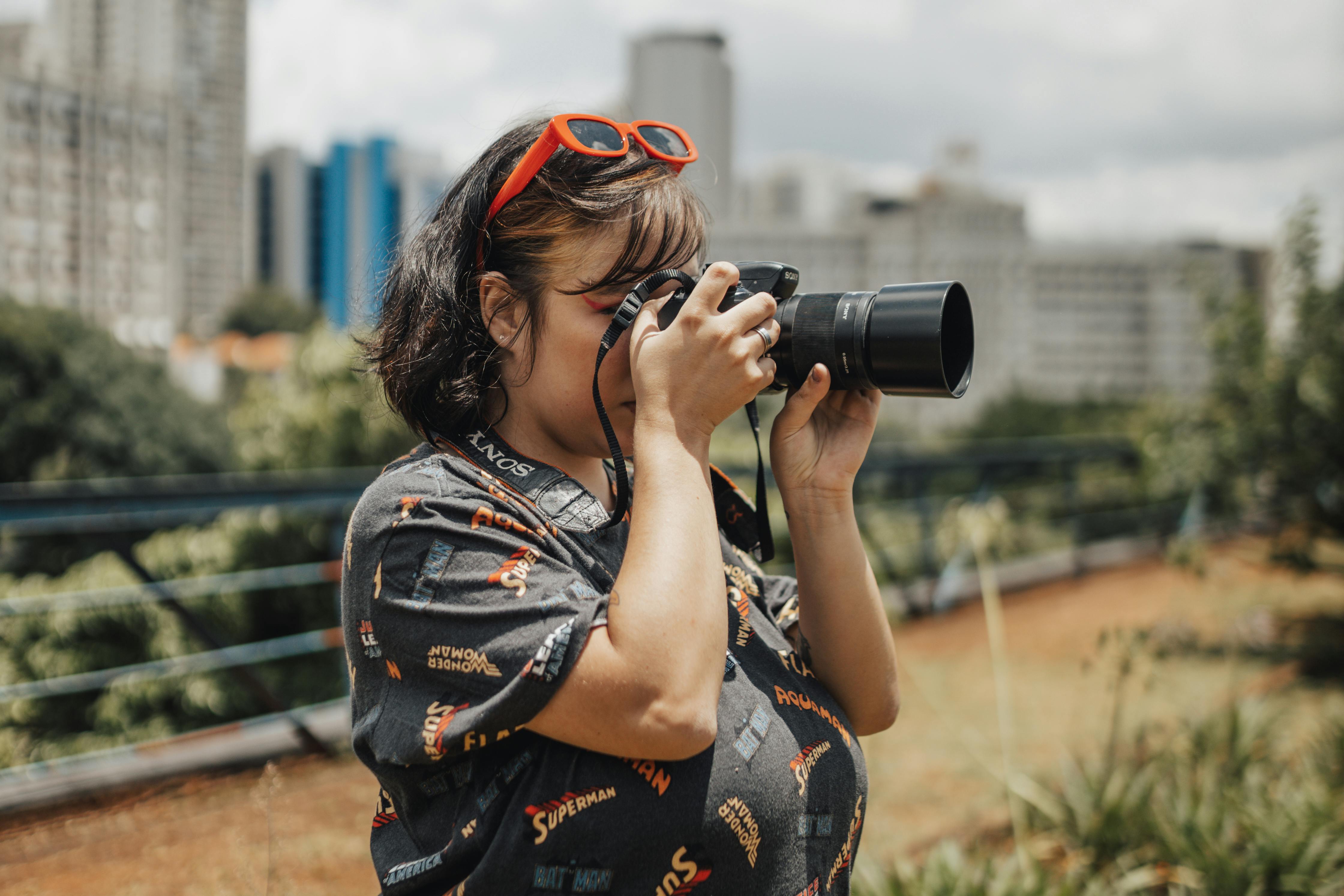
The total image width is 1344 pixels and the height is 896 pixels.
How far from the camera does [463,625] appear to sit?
81 cm

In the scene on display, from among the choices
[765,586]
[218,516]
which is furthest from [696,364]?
[218,516]

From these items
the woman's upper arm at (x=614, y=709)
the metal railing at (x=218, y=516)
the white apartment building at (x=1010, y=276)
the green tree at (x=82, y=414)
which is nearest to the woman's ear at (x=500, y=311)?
the woman's upper arm at (x=614, y=709)

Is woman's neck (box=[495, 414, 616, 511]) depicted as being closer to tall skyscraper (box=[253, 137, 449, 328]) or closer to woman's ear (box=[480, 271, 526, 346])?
woman's ear (box=[480, 271, 526, 346])

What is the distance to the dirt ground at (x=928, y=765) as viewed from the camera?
6.68 feet

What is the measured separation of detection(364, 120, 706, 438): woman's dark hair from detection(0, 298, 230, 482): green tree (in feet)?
45.4

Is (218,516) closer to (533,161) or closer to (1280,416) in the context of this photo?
(533,161)

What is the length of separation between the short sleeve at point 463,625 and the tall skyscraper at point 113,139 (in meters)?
46.6

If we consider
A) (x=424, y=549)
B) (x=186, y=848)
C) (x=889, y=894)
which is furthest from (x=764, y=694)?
(x=186, y=848)

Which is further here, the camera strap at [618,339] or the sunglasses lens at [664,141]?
the sunglasses lens at [664,141]

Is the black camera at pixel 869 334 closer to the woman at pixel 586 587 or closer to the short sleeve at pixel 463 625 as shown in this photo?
the woman at pixel 586 587

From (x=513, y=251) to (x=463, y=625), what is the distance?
0.42m

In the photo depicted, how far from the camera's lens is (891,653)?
1164 mm

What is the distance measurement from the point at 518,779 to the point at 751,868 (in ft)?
0.77

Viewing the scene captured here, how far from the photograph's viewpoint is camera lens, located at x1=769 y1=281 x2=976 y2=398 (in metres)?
1.06
